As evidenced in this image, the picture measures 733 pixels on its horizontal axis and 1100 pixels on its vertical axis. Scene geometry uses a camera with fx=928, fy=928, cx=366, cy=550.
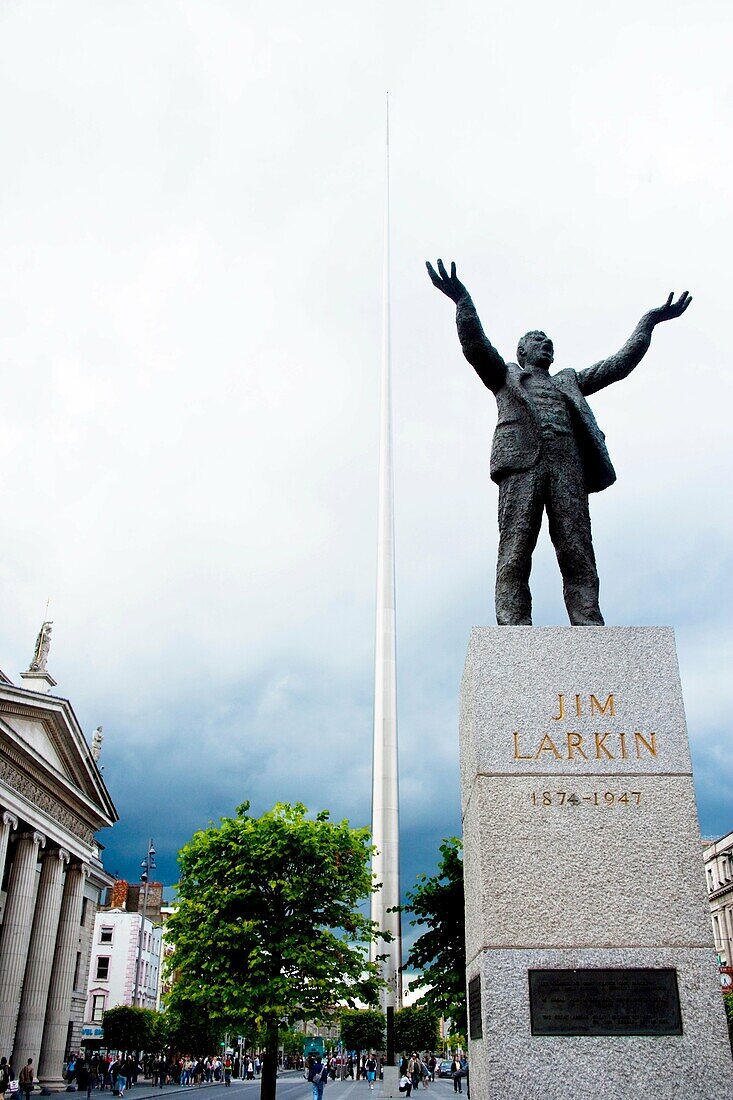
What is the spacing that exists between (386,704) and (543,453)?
63.9 meters

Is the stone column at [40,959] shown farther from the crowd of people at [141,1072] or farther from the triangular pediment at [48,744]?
the triangular pediment at [48,744]

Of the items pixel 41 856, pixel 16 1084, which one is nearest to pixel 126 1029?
pixel 41 856

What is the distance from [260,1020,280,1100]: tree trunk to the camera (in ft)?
98.4

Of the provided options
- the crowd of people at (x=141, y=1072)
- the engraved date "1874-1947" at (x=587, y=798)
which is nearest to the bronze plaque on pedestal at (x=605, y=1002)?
the engraved date "1874-1947" at (x=587, y=798)

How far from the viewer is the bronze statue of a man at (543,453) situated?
28.6 ft

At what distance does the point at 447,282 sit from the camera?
901 cm

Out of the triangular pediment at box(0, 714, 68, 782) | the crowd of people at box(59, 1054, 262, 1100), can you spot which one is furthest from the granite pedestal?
the triangular pediment at box(0, 714, 68, 782)

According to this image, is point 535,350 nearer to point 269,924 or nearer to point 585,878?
point 585,878

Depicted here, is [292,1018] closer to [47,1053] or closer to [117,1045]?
[47,1053]

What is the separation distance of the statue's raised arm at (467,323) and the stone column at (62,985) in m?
54.2

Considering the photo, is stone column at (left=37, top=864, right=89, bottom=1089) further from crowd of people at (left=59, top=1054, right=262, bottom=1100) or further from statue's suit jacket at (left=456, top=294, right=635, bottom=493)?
statue's suit jacket at (left=456, top=294, right=635, bottom=493)

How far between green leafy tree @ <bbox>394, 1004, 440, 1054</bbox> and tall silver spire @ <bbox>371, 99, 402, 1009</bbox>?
58.3 feet

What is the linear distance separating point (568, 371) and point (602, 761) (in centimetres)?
417

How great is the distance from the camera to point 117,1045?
62000 millimetres
